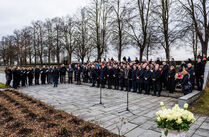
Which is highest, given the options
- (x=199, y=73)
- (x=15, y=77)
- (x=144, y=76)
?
(x=199, y=73)

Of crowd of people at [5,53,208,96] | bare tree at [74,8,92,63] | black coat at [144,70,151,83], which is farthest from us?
bare tree at [74,8,92,63]

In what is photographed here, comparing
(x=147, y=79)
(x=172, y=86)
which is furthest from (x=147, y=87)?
(x=172, y=86)

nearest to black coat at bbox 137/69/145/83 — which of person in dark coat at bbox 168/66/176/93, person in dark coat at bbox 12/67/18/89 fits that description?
person in dark coat at bbox 168/66/176/93

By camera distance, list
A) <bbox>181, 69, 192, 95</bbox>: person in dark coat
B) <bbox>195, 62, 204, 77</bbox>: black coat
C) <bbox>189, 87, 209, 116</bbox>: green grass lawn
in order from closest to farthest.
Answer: <bbox>189, 87, 209, 116</bbox>: green grass lawn < <bbox>181, 69, 192, 95</bbox>: person in dark coat < <bbox>195, 62, 204, 77</bbox>: black coat

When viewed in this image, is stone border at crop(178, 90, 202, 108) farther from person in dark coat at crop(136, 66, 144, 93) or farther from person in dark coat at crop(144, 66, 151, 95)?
person in dark coat at crop(136, 66, 144, 93)

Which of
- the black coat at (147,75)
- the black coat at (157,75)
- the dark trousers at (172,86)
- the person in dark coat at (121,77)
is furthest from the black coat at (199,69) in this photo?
the person in dark coat at (121,77)

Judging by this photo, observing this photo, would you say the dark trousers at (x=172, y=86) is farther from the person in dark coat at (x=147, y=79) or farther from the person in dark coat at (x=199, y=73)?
the person in dark coat at (x=199, y=73)

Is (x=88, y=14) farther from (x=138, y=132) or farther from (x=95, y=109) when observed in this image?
(x=138, y=132)

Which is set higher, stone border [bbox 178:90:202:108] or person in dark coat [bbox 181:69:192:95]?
person in dark coat [bbox 181:69:192:95]

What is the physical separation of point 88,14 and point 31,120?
24.6m

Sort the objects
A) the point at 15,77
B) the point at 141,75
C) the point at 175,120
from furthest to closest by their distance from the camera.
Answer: the point at 15,77, the point at 141,75, the point at 175,120

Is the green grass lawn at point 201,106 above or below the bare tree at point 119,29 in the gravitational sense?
below

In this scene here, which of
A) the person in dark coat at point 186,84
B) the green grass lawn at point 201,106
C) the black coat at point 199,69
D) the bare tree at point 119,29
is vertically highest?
the bare tree at point 119,29

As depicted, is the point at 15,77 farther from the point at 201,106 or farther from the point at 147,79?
the point at 201,106
